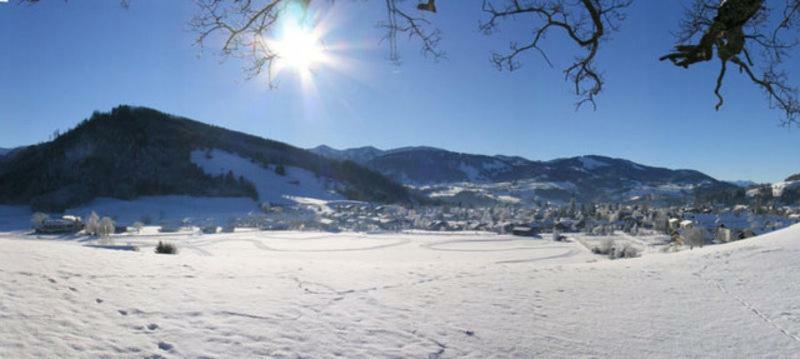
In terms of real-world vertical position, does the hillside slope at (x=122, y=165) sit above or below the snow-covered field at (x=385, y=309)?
above

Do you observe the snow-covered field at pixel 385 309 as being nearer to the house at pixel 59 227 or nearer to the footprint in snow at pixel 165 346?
the footprint in snow at pixel 165 346

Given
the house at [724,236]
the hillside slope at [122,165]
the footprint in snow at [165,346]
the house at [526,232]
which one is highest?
the hillside slope at [122,165]

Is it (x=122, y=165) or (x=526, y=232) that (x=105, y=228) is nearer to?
(x=526, y=232)

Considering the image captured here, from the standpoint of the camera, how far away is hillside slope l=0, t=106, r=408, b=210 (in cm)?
5578

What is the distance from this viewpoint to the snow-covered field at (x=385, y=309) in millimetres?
3607

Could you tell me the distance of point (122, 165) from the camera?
63062mm

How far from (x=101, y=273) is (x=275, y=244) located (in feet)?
48.9

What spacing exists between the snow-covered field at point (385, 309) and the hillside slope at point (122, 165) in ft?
184

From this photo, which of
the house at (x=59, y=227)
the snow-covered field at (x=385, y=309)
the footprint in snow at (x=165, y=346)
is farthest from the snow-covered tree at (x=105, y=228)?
the footprint in snow at (x=165, y=346)

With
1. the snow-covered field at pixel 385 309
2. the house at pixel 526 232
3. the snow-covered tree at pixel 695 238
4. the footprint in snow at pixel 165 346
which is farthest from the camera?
the house at pixel 526 232

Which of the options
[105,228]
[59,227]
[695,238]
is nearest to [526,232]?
[695,238]

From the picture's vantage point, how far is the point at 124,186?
186 feet

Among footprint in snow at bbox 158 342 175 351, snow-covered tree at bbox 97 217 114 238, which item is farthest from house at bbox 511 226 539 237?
footprint in snow at bbox 158 342 175 351

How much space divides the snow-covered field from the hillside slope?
184ft
